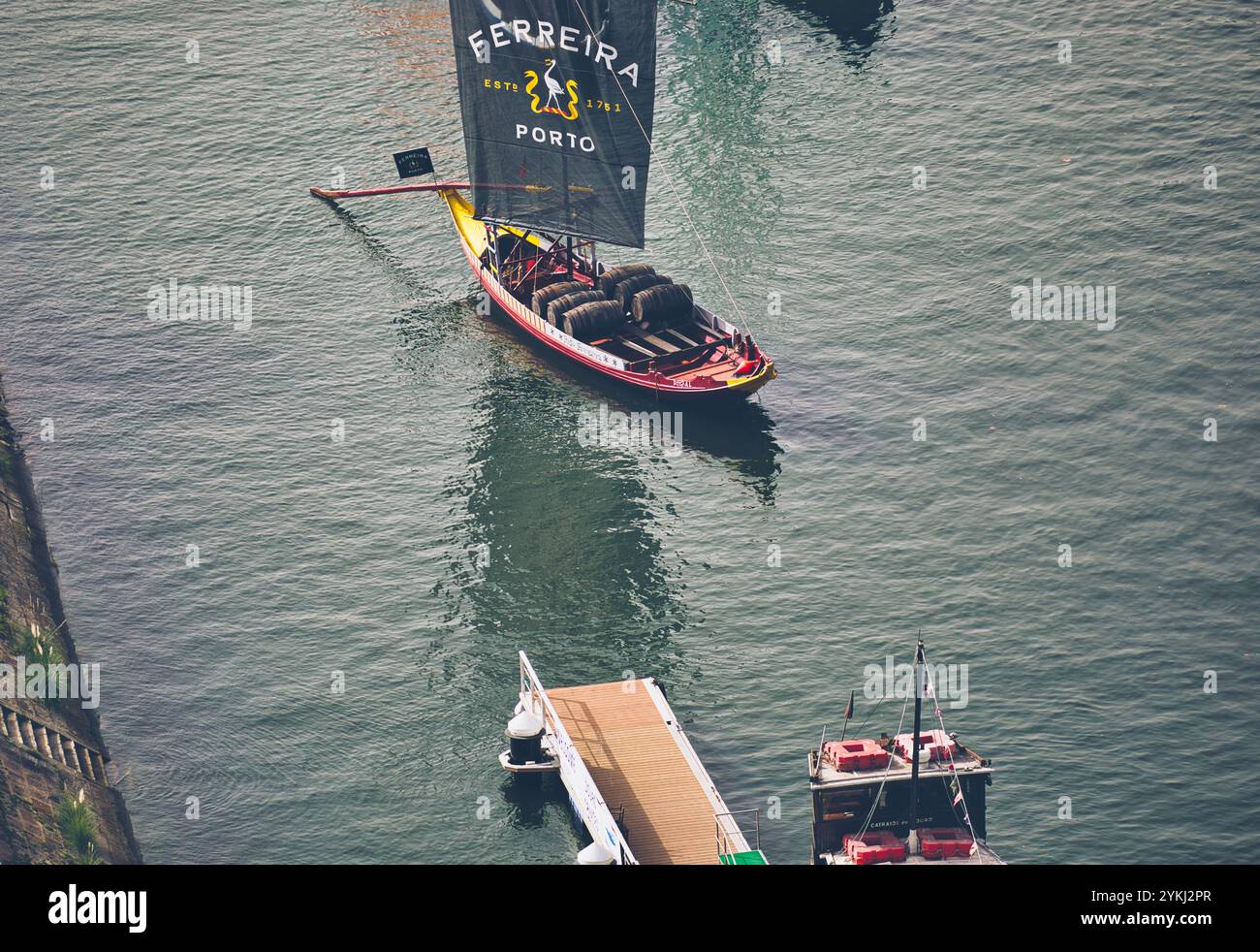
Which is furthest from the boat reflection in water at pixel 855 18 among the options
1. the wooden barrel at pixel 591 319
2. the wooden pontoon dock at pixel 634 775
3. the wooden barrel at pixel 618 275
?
the wooden pontoon dock at pixel 634 775

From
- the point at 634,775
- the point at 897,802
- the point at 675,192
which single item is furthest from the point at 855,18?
the point at 897,802

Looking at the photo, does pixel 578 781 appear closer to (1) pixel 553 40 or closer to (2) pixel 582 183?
(2) pixel 582 183

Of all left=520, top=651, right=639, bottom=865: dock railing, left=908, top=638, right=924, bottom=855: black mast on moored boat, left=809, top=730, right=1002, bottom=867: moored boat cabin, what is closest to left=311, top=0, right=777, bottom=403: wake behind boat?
left=520, top=651, right=639, bottom=865: dock railing

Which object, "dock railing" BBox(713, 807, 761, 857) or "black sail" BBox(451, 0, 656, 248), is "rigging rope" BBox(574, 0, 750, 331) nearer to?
"black sail" BBox(451, 0, 656, 248)
